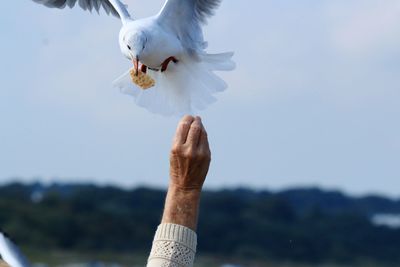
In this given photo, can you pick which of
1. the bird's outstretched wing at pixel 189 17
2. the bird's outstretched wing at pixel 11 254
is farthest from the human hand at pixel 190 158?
the bird's outstretched wing at pixel 189 17

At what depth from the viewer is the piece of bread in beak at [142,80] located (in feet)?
12.9

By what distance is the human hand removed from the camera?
5.49 feet

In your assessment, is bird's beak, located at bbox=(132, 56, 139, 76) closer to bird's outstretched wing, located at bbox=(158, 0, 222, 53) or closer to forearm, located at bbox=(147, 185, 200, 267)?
bird's outstretched wing, located at bbox=(158, 0, 222, 53)

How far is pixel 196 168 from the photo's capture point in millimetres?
1678

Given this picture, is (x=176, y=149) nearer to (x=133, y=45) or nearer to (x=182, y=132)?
(x=182, y=132)

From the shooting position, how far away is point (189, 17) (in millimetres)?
4645

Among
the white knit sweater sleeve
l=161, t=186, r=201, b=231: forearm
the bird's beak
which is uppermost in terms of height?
the bird's beak

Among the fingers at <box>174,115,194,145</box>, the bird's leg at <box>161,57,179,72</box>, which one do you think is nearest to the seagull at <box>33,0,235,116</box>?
the bird's leg at <box>161,57,179,72</box>

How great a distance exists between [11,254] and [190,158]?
0.29m

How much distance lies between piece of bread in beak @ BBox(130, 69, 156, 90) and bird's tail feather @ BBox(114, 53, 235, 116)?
0.03 meters

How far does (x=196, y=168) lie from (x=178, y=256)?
0.13 metres

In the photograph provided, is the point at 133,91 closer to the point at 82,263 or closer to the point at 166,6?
the point at 166,6

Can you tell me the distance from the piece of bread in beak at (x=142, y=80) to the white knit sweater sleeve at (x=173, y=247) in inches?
88.2

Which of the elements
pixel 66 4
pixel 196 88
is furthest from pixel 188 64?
pixel 66 4
